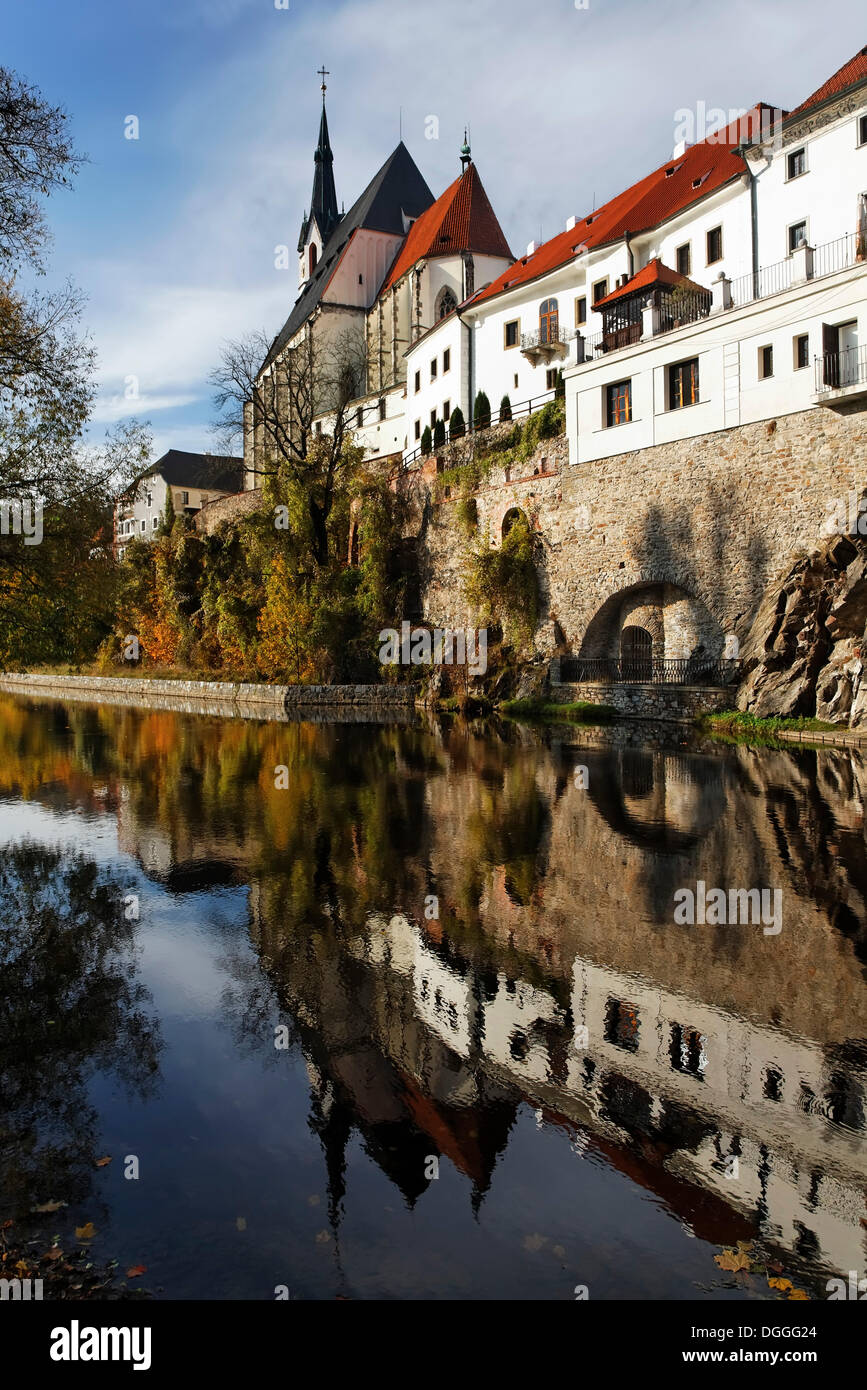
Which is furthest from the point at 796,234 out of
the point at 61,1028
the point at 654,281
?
the point at 61,1028

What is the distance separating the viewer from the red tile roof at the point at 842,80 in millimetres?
26062

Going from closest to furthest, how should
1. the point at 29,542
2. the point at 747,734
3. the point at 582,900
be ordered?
the point at 582,900 → the point at 29,542 → the point at 747,734

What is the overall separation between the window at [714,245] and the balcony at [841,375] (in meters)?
10.6

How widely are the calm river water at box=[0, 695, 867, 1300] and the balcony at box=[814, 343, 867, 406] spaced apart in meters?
14.7

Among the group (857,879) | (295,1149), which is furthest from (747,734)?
(295,1149)

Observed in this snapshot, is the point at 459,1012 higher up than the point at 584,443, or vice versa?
the point at 584,443

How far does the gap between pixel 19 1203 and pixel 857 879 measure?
7.58m

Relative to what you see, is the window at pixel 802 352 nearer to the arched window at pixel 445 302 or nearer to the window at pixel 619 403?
the window at pixel 619 403

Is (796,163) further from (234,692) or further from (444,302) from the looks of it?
(234,692)

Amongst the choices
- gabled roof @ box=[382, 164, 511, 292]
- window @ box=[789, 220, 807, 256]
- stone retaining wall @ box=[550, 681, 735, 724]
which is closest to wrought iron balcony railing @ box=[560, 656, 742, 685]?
stone retaining wall @ box=[550, 681, 735, 724]

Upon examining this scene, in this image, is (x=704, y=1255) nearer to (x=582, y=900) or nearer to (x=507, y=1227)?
(x=507, y=1227)

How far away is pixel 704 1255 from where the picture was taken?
3.52 m

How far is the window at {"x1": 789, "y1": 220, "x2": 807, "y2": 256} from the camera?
27703mm

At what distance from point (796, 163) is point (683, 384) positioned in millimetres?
8111
